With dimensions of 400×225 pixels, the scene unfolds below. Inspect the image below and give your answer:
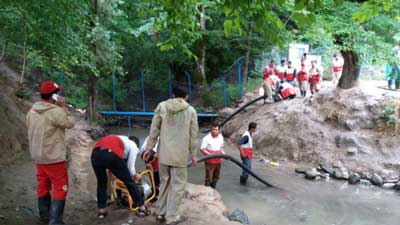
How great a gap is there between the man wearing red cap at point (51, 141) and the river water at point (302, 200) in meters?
3.84

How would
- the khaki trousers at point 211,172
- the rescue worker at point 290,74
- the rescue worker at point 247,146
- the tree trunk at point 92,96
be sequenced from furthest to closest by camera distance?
1. the rescue worker at point 290,74
2. the tree trunk at point 92,96
3. the rescue worker at point 247,146
4. the khaki trousers at point 211,172

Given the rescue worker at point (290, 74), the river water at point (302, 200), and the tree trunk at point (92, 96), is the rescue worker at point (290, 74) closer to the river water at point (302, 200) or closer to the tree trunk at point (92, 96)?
the river water at point (302, 200)

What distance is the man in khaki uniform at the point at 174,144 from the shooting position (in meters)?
5.37

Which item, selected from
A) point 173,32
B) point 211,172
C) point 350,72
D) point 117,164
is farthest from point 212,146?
point 350,72

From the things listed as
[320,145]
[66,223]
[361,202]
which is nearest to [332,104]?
[320,145]

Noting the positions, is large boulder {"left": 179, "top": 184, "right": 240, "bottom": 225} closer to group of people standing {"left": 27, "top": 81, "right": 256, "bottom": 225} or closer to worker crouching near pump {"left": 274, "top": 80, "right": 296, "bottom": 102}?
group of people standing {"left": 27, "top": 81, "right": 256, "bottom": 225}

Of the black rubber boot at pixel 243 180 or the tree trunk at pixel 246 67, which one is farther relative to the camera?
the tree trunk at pixel 246 67

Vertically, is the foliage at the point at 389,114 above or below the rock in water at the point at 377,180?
above

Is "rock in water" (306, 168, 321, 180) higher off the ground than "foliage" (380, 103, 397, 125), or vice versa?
"foliage" (380, 103, 397, 125)

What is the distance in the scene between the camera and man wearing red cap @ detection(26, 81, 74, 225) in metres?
5.00

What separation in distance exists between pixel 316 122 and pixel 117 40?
874 cm

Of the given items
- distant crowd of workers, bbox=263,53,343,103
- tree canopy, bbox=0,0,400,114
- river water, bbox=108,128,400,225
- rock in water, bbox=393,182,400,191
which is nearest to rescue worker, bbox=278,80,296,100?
distant crowd of workers, bbox=263,53,343,103

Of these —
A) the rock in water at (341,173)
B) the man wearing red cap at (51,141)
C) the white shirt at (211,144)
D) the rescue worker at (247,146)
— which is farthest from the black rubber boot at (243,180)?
the man wearing red cap at (51,141)

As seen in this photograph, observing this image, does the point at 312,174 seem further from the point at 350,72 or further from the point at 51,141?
the point at 51,141
